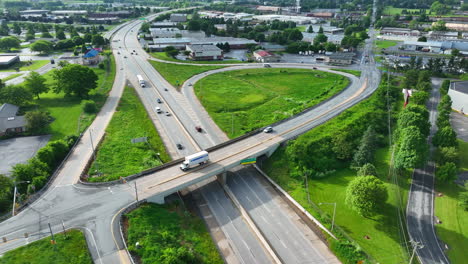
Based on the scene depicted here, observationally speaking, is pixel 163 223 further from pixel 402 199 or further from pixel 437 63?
pixel 437 63

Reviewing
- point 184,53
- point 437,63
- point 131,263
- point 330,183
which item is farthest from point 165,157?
point 437,63

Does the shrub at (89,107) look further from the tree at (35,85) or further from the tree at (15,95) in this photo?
the tree at (35,85)

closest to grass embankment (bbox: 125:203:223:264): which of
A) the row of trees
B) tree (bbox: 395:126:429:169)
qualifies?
tree (bbox: 395:126:429:169)

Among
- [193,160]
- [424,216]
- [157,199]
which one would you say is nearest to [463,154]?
[424,216]

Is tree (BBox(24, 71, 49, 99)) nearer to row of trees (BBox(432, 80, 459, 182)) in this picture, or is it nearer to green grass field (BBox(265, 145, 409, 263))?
green grass field (BBox(265, 145, 409, 263))

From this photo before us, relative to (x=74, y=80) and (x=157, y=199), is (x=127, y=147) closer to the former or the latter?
(x=157, y=199)

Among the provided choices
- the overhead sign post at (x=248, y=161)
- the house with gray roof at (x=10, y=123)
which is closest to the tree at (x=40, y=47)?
the house with gray roof at (x=10, y=123)

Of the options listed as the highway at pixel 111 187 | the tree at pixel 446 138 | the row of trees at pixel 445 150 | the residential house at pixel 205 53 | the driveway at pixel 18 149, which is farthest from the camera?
the residential house at pixel 205 53
